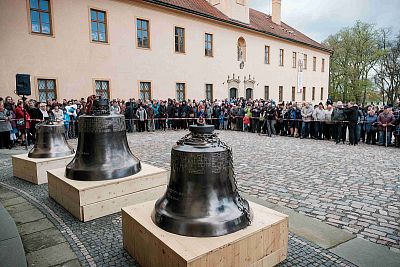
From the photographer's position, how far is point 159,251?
2869mm

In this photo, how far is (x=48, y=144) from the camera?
265 inches

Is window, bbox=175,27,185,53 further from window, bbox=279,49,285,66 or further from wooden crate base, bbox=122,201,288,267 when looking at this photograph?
wooden crate base, bbox=122,201,288,267

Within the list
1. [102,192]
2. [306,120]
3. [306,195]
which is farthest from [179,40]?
[102,192]

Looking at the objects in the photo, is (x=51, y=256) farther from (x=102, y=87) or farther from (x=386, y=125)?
(x=102, y=87)

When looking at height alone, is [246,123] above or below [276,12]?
below

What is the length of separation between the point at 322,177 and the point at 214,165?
4895 mm

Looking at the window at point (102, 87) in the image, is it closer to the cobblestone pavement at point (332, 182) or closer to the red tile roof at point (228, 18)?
the red tile roof at point (228, 18)

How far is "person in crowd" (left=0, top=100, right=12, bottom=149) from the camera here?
11.2 m

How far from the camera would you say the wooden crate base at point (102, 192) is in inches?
172

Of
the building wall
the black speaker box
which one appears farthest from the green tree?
the black speaker box

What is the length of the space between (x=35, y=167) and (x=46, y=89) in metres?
12.3

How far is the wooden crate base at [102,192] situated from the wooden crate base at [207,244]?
1095 millimetres

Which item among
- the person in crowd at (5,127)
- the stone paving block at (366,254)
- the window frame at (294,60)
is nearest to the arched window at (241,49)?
the window frame at (294,60)

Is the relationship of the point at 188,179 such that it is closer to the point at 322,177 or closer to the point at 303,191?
the point at 303,191
